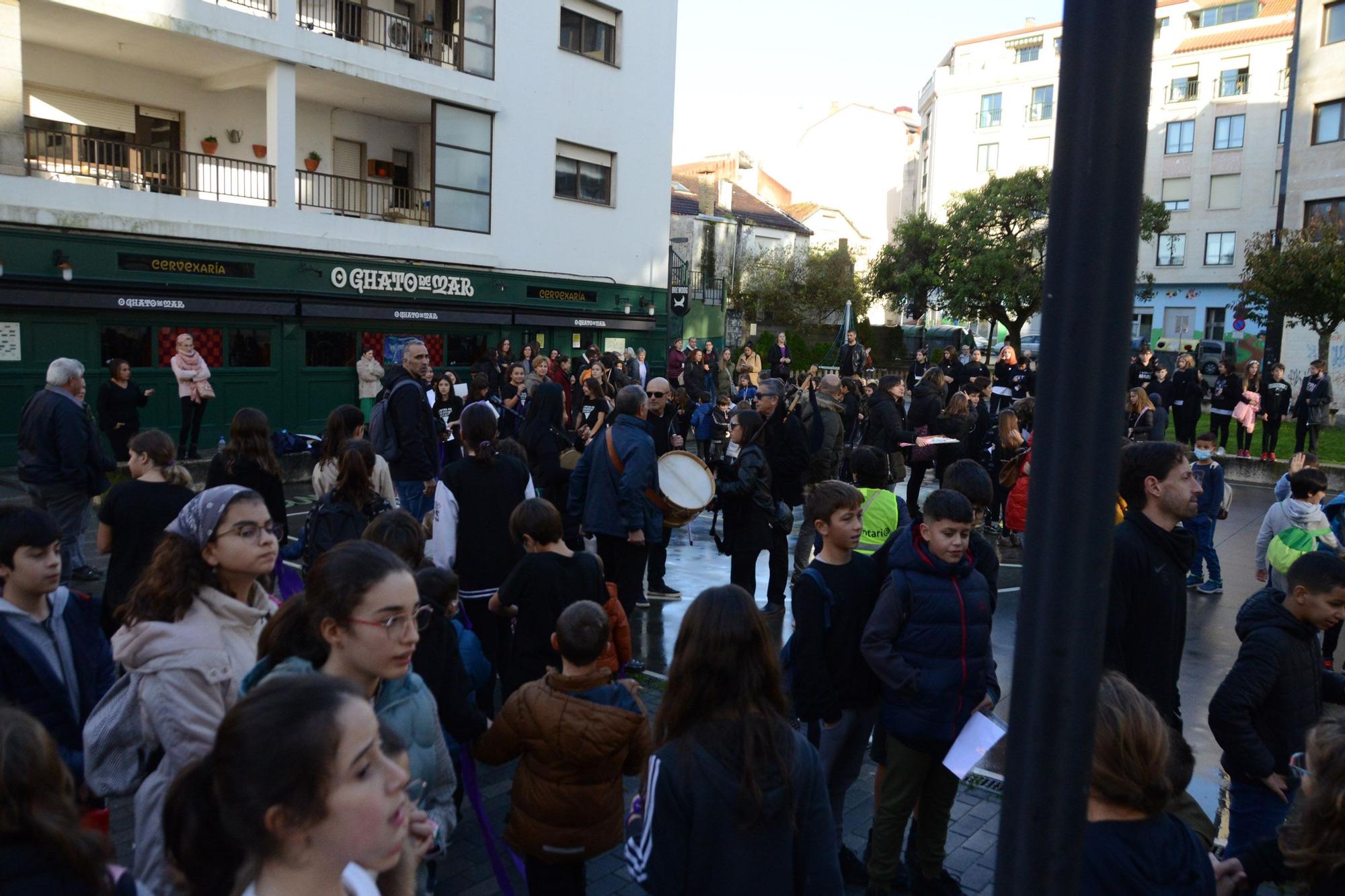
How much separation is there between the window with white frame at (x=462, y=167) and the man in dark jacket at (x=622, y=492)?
593 inches

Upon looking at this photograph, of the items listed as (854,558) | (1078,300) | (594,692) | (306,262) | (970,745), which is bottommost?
(970,745)

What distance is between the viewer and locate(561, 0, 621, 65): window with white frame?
23656mm

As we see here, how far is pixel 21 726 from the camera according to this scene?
1.81 m

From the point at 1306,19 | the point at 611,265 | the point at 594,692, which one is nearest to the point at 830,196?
the point at 1306,19

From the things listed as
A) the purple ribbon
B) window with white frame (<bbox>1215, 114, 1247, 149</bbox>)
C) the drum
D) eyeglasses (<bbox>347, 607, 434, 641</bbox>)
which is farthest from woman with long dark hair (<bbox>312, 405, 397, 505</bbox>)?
window with white frame (<bbox>1215, 114, 1247, 149</bbox>)

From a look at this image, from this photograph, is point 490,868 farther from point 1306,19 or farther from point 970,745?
point 1306,19

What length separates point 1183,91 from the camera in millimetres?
52156

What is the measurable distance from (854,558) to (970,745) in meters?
1.01

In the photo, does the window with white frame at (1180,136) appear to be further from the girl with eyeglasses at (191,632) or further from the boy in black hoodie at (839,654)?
the girl with eyeglasses at (191,632)

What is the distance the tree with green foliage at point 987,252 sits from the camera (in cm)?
3934

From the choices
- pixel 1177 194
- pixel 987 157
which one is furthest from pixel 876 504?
pixel 987 157

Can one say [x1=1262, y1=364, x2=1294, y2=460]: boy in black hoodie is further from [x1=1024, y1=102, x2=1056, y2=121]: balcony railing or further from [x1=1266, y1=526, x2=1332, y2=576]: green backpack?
[x1=1024, y1=102, x2=1056, y2=121]: balcony railing

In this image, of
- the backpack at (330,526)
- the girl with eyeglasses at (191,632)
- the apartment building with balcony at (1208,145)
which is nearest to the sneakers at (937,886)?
the girl with eyeglasses at (191,632)

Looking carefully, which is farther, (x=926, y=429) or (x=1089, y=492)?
(x=926, y=429)
